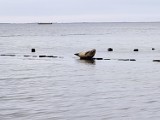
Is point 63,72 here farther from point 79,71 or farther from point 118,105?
point 118,105

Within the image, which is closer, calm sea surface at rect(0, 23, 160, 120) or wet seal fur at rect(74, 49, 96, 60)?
calm sea surface at rect(0, 23, 160, 120)

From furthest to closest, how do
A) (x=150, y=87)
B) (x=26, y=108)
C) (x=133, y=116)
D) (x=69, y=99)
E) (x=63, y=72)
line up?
(x=63, y=72) < (x=150, y=87) < (x=69, y=99) < (x=26, y=108) < (x=133, y=116)

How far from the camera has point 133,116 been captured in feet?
64.1

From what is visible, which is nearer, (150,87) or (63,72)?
(150,87)

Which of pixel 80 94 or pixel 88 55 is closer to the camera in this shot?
pixel 80 94

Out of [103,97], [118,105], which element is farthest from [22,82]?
[118,105]

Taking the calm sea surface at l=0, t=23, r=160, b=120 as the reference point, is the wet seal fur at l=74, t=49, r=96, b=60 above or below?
above

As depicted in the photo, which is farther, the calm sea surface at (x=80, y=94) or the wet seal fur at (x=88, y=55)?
the wet seal fur at (x=88, y=55)

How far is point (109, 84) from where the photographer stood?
2970cm

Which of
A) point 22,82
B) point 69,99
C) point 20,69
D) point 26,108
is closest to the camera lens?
point 26,108

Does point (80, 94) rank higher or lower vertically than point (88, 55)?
lower

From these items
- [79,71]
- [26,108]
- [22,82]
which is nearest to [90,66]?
[79,71]

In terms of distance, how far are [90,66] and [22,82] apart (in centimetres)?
1333

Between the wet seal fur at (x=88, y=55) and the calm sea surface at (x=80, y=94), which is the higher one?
the wet seal fur at (x=88, y=55)
